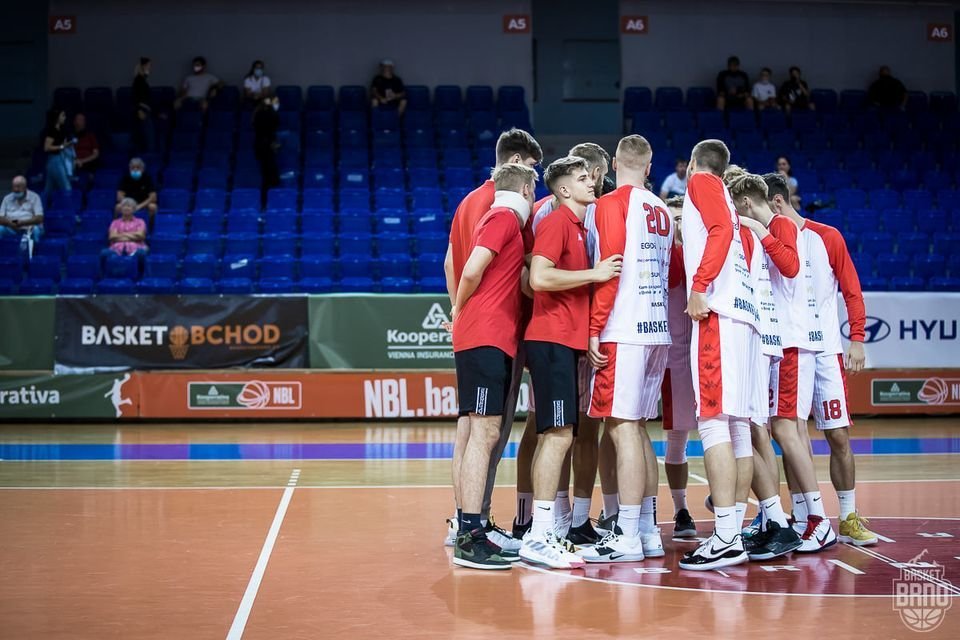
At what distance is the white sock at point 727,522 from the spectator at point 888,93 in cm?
1794

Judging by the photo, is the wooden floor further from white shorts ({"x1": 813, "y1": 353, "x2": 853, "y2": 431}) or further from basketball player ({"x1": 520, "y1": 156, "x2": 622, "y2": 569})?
white shorts ({"x1": 813, "y1": 353, "x2": 853, "y2": 431})

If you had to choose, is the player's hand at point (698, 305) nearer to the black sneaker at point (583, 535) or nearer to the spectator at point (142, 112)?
the black sneaker at point (583, 535)

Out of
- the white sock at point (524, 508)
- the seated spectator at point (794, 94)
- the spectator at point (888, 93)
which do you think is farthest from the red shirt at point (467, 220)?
the spectator at point (888, 93)

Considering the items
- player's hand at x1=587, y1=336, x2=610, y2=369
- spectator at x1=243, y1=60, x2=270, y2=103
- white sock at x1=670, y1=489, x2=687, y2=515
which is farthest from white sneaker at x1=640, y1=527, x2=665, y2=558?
spectator at x1=243, y1=60, x2=270, y2=103

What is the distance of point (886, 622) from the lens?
4789 millimetres

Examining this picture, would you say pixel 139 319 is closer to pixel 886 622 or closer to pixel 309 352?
pixel 309 352

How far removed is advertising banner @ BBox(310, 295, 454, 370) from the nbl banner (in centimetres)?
68

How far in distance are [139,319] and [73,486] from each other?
5.53m

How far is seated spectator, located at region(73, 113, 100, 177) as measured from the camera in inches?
733

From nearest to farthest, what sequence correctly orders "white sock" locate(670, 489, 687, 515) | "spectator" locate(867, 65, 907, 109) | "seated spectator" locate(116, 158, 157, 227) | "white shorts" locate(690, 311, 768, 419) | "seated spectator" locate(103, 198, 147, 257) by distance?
1. "white shorts" locate(690, 311, 768, 419)
2. "white sock" locate(670, 489, 687, 515)
3. "seated spectator" locate(103, 198, 147, 257)
4. "seated spectator" locate(116, 158, 157, 227)
5. "spectator" locate(867, 65, 907, 109)

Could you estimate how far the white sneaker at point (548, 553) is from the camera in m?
5.91

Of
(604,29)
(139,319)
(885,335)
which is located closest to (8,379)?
(139,319)

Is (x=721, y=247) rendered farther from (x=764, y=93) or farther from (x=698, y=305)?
(x=764, y=93)

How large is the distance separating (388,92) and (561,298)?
48.9 feet
